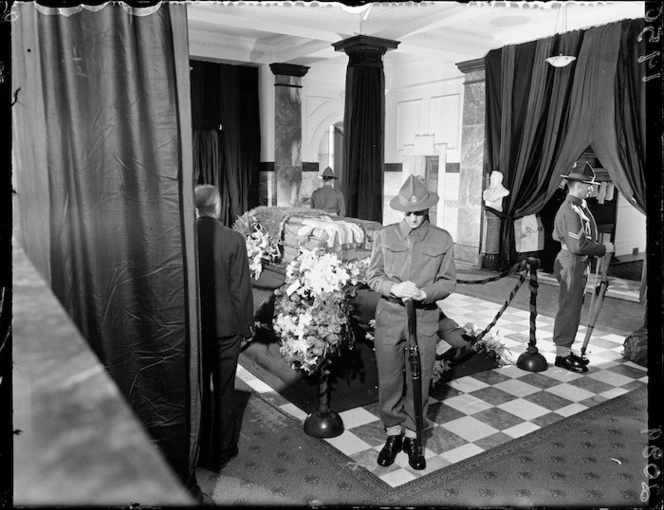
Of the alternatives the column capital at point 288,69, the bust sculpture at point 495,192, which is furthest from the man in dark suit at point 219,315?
the column capital at point 288,69

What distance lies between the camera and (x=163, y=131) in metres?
2.48

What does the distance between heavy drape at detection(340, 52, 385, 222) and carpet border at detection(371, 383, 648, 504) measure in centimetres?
492

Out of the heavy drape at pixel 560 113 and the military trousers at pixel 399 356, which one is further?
the heavy drape at pixel 560 113

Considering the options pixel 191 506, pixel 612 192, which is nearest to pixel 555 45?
pixel 612 192

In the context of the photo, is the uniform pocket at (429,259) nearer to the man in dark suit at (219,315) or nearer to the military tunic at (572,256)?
the man in dark suit at (219,315)

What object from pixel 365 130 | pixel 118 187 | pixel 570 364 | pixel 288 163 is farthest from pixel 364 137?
pixel 118 187

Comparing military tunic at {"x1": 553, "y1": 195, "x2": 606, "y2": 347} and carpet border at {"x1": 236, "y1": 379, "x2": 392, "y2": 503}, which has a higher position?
military tunic at {"x1": 553, "y1": 195, "x2": 606, "y2": 347}

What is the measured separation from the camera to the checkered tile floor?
396cm

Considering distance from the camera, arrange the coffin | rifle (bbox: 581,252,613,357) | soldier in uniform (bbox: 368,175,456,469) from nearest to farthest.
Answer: soldier in uniform (bbox: 368,175,456,469) < the coffin < rifle (bbox: 581,252,613,357)

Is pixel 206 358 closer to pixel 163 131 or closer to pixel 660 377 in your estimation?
pixel 163 131

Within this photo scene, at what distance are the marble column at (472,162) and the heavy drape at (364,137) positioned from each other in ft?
9.50

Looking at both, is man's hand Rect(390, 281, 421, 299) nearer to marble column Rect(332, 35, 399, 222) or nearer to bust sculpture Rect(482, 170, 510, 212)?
marble column Rect(332, 35, 399, 222)

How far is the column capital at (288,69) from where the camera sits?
13289mm

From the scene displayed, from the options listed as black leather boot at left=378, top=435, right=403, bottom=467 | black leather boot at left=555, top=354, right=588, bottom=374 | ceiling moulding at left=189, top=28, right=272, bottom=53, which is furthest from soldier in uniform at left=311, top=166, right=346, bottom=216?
black leather boot at left=378, top=435, right=403, bottom=467
